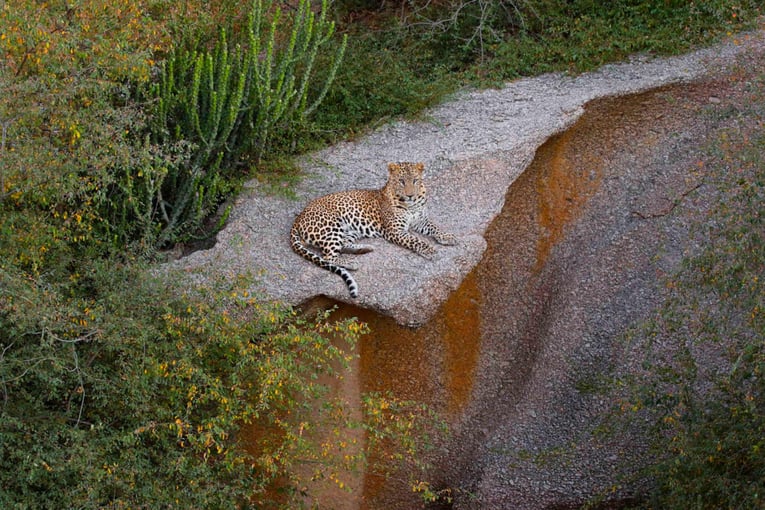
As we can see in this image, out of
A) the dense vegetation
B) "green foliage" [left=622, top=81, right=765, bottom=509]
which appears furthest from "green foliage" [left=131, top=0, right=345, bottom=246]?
"green foliage" [left=622, top=81, right=765, bottom=509]

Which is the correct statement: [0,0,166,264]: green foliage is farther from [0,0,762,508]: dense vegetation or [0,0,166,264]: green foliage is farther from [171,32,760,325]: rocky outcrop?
[171,32,760,325]: rocky outcrop

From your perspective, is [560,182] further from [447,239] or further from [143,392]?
[143,392]

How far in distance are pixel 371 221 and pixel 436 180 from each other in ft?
4.16

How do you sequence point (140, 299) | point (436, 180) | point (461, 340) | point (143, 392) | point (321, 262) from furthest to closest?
point (436, 180)
point (461, 340)
point (321, 262)
point (140, 299)
point (143, 392)

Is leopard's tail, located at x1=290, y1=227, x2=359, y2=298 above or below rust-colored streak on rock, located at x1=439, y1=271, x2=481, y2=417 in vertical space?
above

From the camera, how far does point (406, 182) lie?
11.7m

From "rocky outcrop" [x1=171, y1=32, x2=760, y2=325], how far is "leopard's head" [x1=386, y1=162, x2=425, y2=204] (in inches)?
20.4

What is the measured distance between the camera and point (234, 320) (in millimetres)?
10164

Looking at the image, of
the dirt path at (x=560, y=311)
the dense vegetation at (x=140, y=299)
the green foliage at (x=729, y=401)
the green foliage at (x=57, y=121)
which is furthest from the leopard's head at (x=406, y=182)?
the green foliage at (x=729, y=401)

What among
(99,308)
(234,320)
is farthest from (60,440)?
(234,320)

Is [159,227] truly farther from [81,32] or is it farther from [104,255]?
[81,32]

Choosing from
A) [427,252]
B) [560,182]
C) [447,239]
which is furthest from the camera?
[560,182]

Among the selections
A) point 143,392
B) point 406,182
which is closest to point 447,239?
point 406,182

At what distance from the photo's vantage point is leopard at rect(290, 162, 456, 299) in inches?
449
